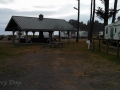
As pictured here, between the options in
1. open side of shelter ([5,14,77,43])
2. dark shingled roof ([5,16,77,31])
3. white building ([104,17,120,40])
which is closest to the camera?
white building ([104,17,120,40])

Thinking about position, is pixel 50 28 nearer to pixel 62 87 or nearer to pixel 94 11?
pixel 94 11

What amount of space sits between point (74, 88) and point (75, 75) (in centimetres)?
187

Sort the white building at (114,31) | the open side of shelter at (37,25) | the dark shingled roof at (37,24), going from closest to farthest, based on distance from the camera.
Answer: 1. the white building at (114,31)
2. the open side of shelter at (37,25)
3. the dark shingled roof at (37,24)

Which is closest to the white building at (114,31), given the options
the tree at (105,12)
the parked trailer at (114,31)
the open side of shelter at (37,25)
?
the parked trailer at (114,31)

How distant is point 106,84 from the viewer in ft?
21.1

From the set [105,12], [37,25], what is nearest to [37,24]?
[37,25]

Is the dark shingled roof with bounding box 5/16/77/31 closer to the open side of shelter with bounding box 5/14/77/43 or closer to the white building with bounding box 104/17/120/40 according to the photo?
the open side of shelter with bounding box 5/14/77/43

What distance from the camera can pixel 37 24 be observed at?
32.2 metres

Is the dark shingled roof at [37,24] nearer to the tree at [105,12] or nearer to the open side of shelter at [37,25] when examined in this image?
the open side of shelter at [37,25]

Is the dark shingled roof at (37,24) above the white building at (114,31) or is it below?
above

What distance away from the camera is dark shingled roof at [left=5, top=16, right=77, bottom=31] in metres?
30.1

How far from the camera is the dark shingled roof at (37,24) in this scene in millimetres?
30109

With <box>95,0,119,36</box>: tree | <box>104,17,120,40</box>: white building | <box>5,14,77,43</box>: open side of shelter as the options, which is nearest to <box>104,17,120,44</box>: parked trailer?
<box>104,17,120,40</box>: white building

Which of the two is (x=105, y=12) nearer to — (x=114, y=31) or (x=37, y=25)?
(x=114, y=31)
